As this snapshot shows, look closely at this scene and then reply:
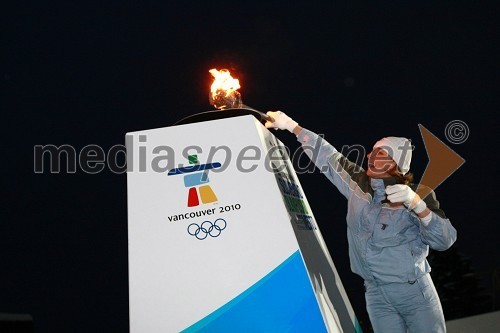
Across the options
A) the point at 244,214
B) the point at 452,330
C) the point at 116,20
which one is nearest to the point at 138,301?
the point at 244,214

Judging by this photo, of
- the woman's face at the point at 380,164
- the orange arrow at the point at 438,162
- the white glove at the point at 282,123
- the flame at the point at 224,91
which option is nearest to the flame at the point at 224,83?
the flame at the point at 224,91

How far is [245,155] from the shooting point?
248cm

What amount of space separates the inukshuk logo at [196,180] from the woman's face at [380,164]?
1058 millimetres

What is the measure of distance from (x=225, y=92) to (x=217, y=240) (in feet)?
3.58

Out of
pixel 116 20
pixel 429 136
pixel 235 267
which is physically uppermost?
pixel 116 20

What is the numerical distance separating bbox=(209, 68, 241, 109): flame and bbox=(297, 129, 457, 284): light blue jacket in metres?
0.69

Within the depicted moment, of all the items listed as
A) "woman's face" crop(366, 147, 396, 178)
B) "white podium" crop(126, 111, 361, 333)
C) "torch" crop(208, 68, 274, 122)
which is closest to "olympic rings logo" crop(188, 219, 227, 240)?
"white podium" crop(126, 111, 361, 333)

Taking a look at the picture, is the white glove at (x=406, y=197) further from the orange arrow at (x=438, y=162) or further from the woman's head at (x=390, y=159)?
the orange arrow at (x=438, y=162)

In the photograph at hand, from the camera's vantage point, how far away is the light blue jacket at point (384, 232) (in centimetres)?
287

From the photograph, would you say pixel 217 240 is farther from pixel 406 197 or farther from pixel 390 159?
pixel 390 159

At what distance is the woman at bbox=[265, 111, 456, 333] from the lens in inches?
111

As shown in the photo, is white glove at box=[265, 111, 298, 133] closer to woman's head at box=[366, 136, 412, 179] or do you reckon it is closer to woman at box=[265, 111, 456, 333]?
woman at box=[265, 111, 456, 333]

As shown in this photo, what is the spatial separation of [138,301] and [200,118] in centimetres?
93

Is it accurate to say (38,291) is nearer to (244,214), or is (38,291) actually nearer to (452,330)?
(452,330)
